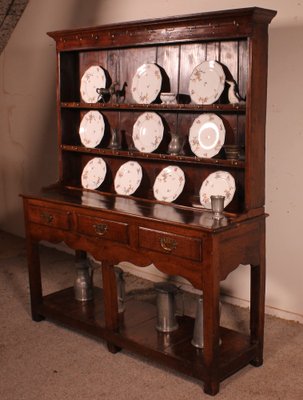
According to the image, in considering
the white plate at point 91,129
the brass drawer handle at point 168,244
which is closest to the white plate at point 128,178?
the white plate at point 91,129

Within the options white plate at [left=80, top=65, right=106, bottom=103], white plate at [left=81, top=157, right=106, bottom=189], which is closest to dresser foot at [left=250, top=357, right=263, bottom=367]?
white plate at [left=81, top=157, right=106, bottom=189]

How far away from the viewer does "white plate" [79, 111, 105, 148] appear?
11.3 feet

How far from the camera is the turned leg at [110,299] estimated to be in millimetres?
2932

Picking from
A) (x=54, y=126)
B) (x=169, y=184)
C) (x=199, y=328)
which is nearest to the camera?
(x=199, y=328)

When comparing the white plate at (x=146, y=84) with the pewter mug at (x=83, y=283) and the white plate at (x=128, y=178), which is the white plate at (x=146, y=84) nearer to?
the white plate at (x=128, y=178)

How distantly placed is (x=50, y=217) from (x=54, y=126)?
1.64 metres

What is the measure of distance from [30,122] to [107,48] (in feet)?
5.81

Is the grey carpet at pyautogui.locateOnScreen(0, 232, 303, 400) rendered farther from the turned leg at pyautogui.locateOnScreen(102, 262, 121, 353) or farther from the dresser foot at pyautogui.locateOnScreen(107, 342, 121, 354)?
the turned leg at pyautogui.locateOnScreen(102, 262, 121, 353)

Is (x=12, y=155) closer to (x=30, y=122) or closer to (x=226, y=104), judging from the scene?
(x=30, y=122)

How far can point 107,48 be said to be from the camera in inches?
132

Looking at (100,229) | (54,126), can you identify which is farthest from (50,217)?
(54,126)

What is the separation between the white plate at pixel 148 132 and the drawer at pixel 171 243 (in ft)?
2.07

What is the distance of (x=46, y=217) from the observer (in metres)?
3.23

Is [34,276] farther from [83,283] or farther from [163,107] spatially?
[163,107]
